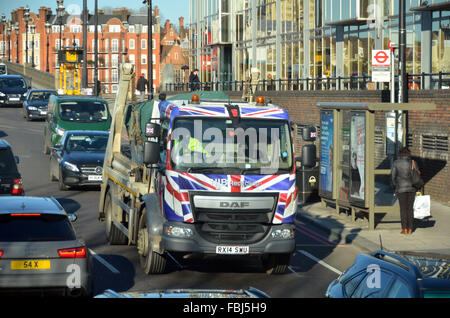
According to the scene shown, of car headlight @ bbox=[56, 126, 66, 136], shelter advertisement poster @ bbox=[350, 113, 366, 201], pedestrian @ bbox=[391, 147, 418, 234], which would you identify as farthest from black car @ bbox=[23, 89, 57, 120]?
pedestrian @ bbox=[391, 147, 418, 234]

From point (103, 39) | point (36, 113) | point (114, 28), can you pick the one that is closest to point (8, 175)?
point (36, 113)

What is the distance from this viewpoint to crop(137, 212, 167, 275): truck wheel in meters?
13.5

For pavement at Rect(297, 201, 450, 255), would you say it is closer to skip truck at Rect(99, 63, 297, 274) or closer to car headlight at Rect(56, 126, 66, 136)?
skip truck at Rect(99, 63, 297, 274)

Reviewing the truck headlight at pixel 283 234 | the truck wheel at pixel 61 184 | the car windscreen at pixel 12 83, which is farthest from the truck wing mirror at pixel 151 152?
the car windscreen at pixel 12 83

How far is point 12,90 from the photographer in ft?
190

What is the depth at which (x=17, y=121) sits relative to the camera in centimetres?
4962

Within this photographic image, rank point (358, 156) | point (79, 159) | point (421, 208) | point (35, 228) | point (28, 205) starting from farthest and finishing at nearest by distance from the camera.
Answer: point (79, 159), point (358, 156), point (421, 208), point (28, 205), point (35, 228)

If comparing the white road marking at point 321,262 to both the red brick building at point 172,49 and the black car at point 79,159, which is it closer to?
the black car at point 79,159

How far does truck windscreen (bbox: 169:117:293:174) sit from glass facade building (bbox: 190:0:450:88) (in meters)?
→ 17.0

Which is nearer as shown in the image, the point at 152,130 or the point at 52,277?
→ the point at 52,277

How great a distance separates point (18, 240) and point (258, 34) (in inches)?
1620

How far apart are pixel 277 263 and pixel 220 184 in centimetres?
192

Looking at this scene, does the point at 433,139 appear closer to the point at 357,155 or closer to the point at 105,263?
the point at 357,155

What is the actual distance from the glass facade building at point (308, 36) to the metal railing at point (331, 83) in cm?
34
